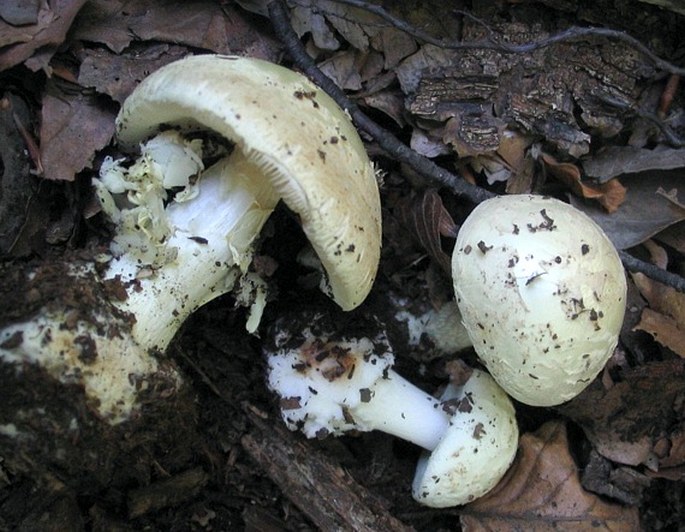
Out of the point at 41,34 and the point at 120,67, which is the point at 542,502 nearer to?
the point at 120,67

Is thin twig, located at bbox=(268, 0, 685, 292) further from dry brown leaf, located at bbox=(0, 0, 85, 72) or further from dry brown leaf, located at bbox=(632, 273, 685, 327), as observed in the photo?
dry brown leaf, located at bbox=(0, 0, 85, 72)

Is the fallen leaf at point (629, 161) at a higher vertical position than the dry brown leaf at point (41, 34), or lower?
lower

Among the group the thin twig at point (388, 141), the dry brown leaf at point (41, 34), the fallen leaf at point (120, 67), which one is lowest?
the thin twig at point (388, 141)

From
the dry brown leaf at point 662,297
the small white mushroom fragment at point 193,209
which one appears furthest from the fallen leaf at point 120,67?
the dry brown leaf at point 662,297

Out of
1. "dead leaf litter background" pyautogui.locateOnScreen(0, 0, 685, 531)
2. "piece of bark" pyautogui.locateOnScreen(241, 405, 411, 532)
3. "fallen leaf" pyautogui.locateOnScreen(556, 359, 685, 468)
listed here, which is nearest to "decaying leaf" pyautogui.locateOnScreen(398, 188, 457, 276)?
"dead leaf litter background" pyautogui.locateOnScreen(0, 0, 685, 531)

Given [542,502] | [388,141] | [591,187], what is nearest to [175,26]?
[388,141]

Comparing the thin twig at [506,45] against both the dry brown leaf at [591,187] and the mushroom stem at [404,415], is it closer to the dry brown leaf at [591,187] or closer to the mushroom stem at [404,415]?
the dry brown leaf at [591,187]

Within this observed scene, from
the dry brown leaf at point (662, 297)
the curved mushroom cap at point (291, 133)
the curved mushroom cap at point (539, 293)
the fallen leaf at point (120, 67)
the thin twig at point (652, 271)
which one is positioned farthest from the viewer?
the dry brown leaf at point (662, 297)
